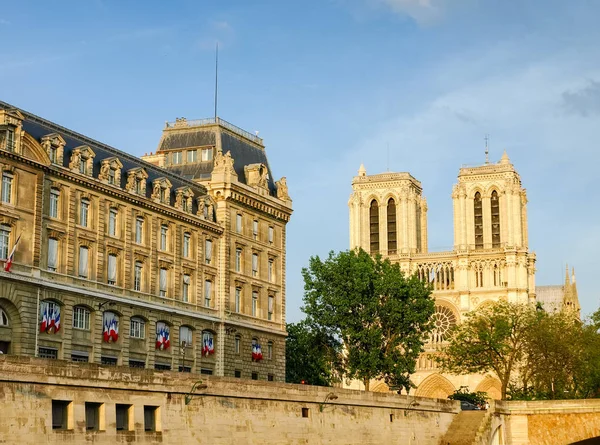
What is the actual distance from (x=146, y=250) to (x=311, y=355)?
24.7 metres

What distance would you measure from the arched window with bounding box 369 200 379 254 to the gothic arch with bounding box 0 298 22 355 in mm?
105722

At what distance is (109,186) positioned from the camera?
66.0 meters

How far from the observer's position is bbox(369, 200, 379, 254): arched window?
161337 millimetres

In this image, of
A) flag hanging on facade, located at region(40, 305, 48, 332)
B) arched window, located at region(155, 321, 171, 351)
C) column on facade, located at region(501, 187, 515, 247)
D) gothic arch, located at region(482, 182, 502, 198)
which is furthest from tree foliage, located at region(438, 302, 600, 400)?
gothic arch, located at region(482, 182, 502, 198)

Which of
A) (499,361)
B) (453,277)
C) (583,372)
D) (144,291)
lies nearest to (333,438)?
(144,291)

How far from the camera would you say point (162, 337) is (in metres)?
70.4

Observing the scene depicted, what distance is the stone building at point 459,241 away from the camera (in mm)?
148875

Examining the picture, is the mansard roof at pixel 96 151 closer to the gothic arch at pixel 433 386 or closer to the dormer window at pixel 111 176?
the dormer window at pixel 111 176

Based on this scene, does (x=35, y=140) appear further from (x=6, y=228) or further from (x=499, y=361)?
(x=499, y=361)

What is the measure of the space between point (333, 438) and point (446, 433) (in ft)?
52.2

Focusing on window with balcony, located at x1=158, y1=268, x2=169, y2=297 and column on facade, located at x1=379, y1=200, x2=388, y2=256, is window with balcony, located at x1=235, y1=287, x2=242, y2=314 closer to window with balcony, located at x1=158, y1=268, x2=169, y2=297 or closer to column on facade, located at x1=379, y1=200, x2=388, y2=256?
window with balcony, located at x1=158, y1=268, x2=169, y2=297

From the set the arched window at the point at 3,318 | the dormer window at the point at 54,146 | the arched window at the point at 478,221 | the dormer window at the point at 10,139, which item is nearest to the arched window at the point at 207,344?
the dormer window at the point at 54,146

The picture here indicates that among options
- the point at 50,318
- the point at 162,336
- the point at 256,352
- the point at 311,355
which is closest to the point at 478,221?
the point at 311,355

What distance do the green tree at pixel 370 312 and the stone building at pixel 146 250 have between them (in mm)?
4657
